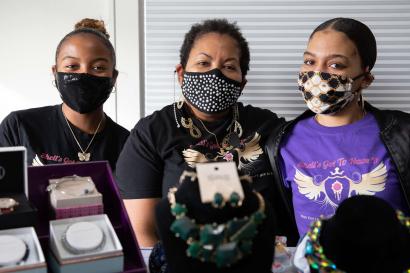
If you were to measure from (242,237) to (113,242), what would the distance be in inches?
11.2

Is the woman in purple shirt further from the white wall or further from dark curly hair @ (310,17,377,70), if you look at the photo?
the white wall

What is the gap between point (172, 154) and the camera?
1462 mm

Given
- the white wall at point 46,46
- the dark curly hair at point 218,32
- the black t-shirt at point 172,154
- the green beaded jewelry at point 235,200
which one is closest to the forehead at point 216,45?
the dark curly hair at point 218,32

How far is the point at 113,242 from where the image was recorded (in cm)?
83

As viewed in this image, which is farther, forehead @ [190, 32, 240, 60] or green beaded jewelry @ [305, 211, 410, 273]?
forehead @ [190, 32, 240, 60]

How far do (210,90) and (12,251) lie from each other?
0.87 meters

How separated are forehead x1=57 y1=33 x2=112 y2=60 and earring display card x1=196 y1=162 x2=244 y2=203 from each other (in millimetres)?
1095

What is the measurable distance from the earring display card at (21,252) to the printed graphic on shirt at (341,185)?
34.3 inches

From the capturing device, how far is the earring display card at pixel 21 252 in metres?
0.74

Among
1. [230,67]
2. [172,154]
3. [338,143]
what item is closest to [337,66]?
[338,143]

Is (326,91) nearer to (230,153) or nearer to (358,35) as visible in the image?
(358,35)

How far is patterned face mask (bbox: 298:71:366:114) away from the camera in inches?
54.2

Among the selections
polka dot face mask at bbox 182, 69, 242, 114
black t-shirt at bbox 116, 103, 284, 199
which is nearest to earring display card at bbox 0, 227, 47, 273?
black t-shirt at bbox 116, 103, 284, 199

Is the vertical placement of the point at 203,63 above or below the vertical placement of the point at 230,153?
above
